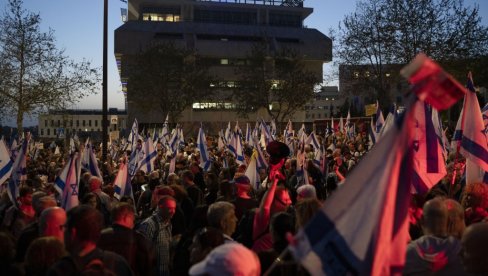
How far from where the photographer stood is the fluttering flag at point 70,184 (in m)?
7.68

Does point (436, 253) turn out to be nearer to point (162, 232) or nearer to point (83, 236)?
point (83, 236)

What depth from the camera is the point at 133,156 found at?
16750 millimetres

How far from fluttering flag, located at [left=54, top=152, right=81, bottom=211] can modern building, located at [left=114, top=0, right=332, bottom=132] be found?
52.7 metres

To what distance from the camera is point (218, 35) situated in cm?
7081

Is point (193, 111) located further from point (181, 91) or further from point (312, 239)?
point (312, 239)

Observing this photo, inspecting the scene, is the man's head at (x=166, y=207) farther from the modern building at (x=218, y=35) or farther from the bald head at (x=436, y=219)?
the modern building at (x=218, y=35)

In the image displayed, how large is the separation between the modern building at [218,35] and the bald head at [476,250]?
5757cm

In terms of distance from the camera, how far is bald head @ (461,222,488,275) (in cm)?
356

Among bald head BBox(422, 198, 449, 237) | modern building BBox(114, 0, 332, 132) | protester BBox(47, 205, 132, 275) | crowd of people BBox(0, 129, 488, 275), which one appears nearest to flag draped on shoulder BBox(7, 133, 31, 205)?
crowd of people BBox(0, 129, 488, 275)

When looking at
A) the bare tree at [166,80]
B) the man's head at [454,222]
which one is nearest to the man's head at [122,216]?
the man's head at [454,222]

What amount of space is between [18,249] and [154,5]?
2814 inches

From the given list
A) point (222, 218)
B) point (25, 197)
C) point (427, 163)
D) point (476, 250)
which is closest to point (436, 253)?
point (476, 250)

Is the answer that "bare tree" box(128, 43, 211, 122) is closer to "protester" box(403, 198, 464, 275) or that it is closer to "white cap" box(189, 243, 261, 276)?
"protester" box(403, 198, 464, 275)

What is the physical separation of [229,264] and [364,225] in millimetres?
766
